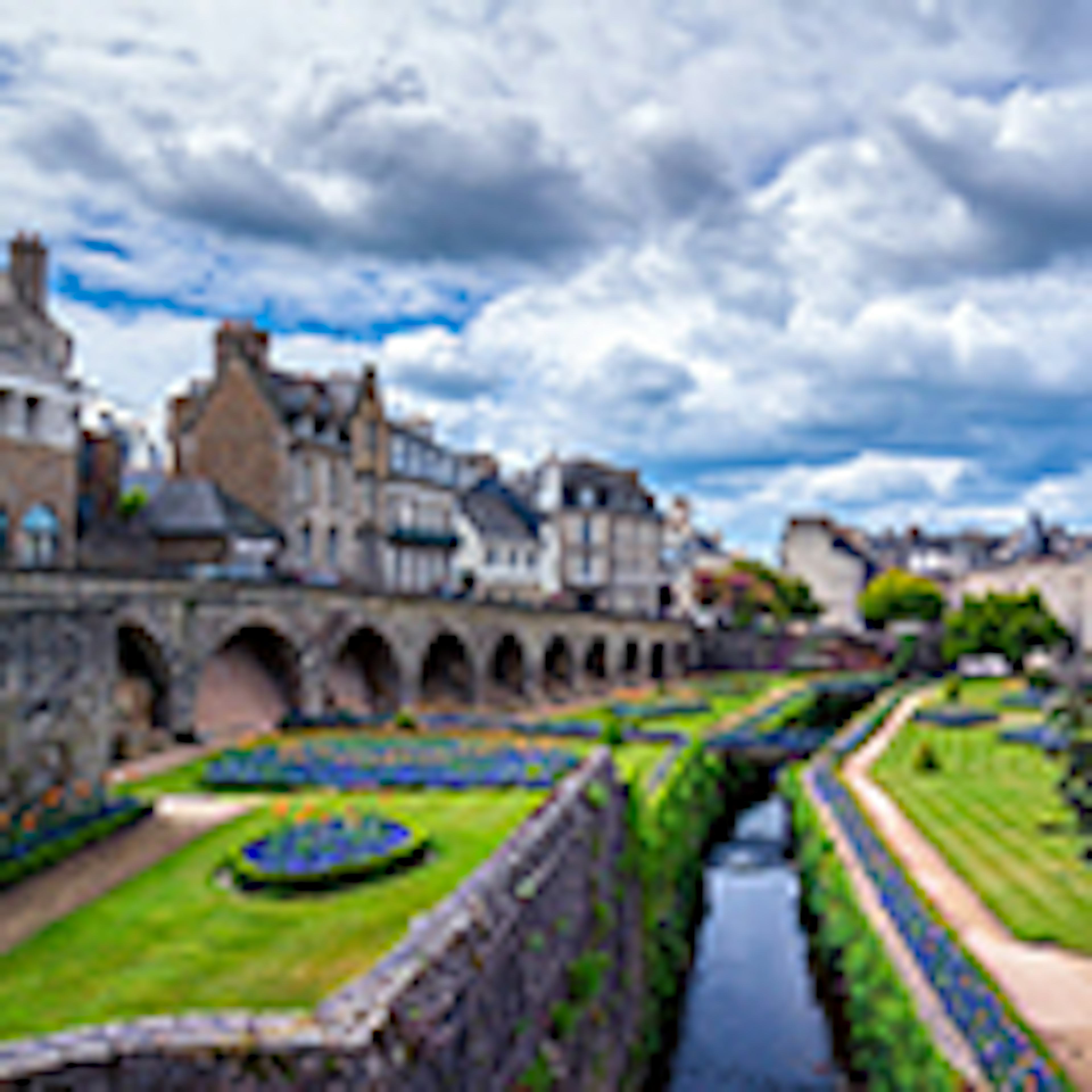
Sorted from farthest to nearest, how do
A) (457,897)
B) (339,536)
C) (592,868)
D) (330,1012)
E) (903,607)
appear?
(903,607), (339,536), (592,868), (457,897), (330,1012)

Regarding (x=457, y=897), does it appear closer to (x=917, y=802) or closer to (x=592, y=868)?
(x=592, y=868)

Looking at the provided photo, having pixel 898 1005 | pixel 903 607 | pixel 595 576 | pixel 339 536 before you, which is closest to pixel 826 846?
pixel 898 1005

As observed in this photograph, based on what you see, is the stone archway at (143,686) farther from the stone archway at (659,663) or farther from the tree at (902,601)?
the tree at (902,601)

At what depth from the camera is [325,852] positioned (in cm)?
1622

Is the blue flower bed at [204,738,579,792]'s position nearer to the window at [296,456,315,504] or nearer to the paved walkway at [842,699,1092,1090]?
the paved walkway at [842,699,1092,1090]

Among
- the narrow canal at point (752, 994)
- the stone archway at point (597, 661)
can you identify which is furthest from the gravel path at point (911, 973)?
the stone archway at point (597, 661)

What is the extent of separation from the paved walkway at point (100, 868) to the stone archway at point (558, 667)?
4087 centimetres

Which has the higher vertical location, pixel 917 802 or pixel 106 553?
pixel 106 553

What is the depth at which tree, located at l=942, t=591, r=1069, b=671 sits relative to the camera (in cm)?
7025

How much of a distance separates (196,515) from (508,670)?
74.5 ft

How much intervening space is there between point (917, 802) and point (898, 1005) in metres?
14.6

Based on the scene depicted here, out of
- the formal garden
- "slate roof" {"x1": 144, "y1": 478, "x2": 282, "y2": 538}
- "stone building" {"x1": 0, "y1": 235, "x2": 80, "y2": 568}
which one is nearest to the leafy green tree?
"slate roof" {"x1": 144, "y1": 478, "x2": 282, "y2": 538}

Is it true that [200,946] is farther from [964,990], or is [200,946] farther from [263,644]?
[263,644]

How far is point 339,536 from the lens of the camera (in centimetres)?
5328
